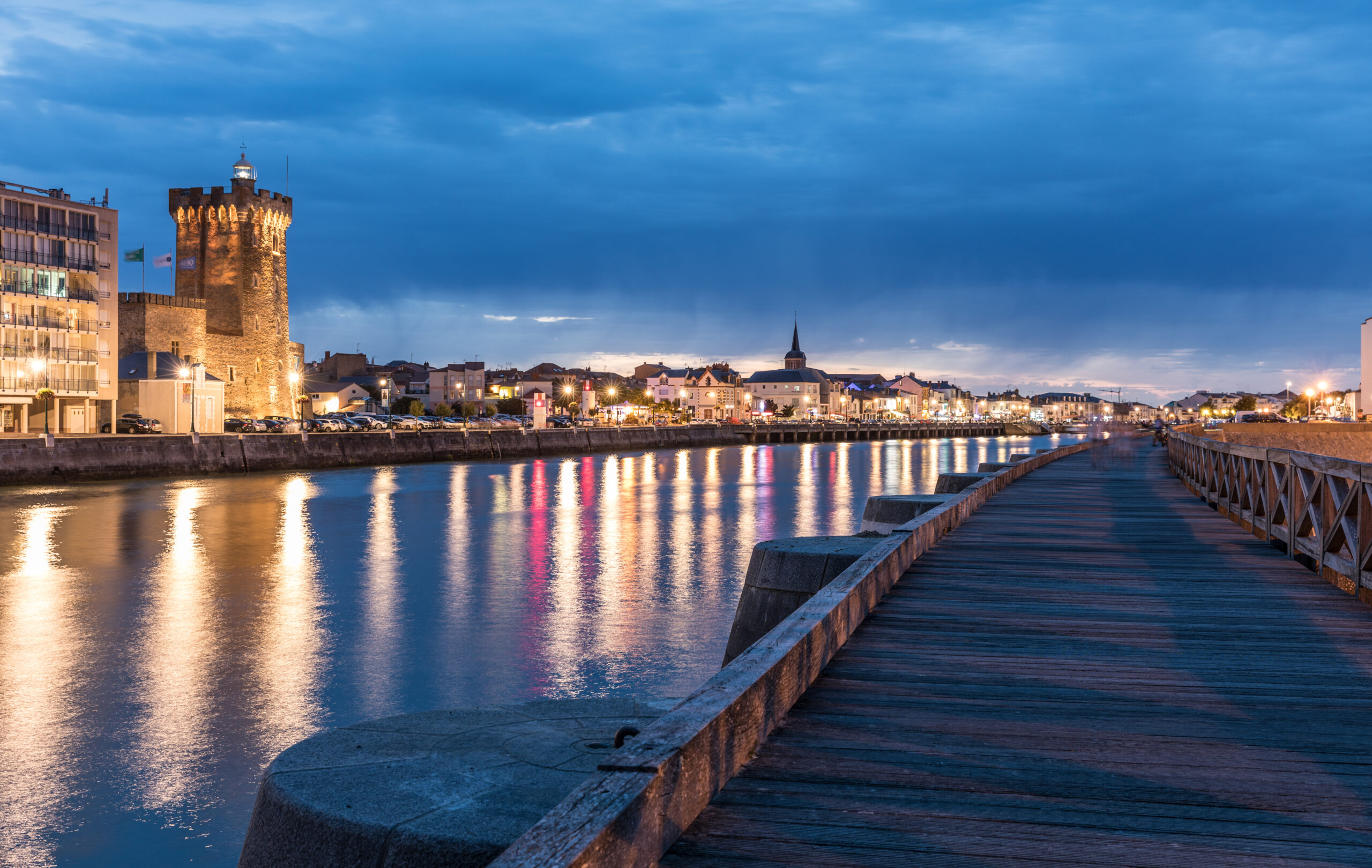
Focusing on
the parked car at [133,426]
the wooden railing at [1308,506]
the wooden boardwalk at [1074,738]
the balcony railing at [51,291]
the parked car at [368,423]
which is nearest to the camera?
the wooden boardwalk at [1074,738]

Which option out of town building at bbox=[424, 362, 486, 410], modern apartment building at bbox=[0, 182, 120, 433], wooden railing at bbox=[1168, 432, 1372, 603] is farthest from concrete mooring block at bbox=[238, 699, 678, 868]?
town building at bbox=[424, 362, 486, 410]

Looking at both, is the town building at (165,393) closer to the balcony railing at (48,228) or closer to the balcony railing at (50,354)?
the balcony railing at (50,354)

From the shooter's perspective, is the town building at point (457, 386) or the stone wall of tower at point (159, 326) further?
the town building at point (457, 386)

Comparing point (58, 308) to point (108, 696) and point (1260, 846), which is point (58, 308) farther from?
point (1260, 846)

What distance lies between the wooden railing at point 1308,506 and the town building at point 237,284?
8201cm

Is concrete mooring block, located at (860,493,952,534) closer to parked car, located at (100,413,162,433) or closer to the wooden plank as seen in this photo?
the wooden plank

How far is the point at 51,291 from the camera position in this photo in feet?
205

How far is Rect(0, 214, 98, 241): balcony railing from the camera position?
6078 cm

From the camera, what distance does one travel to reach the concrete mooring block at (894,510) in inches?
572

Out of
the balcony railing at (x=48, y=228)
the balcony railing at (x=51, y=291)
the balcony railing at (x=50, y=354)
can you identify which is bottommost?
the balcony railing at (x=50, y=354)

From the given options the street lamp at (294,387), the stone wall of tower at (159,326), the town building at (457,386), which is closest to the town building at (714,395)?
the town building at (457,386)

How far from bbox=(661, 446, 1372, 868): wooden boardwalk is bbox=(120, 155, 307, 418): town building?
8531cm

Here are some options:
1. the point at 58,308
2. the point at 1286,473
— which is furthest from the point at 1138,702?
the point at 58,308

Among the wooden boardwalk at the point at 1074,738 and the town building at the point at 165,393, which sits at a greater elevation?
Result: the town building at the point at 165,393
